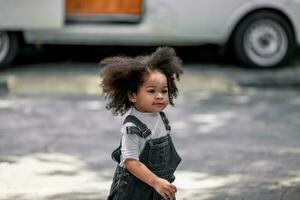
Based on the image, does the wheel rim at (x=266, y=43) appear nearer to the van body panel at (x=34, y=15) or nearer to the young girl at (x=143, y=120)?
the van body panel at (x=34, y=15)

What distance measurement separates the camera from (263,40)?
10.8 meters

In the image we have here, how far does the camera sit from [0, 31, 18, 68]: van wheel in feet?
34.2

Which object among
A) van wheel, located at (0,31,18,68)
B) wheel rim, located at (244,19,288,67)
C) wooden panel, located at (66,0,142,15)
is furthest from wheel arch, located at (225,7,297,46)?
van wheel, located at (0,31,18,68)

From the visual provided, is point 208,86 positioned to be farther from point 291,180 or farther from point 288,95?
point 291,180

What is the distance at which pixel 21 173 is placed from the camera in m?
6.60

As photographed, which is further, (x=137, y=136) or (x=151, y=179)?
(x=137, y=136)

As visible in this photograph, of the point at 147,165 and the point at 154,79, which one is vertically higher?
the point at 154,79

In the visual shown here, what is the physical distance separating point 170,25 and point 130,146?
6.58 m

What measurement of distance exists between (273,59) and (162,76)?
6.82 metres

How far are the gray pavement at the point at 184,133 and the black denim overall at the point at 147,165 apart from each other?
5.93 feet

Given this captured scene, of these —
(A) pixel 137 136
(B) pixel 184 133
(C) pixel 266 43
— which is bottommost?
(B) pixel 184 133

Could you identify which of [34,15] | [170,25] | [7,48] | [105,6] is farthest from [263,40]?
[7,48]

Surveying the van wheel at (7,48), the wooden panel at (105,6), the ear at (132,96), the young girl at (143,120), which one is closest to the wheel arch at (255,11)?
the wooden panel at (105,6)

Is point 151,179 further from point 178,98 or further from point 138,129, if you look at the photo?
point 178,98
